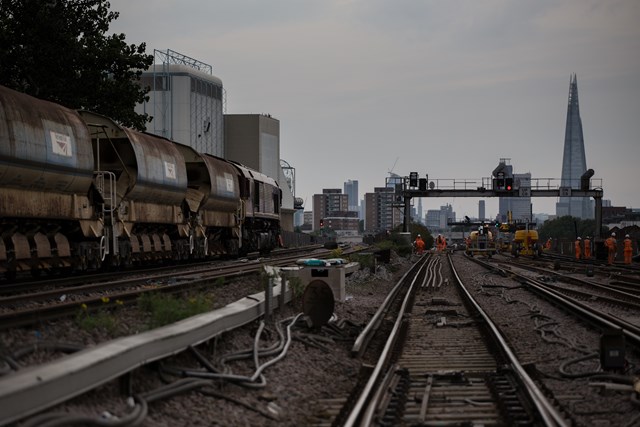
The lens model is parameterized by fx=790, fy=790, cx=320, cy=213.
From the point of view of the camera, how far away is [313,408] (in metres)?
8.04

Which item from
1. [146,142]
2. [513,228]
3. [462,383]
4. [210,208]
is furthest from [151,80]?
[462,383]

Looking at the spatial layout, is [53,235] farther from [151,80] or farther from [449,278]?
[151,80]

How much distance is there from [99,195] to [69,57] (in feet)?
47.4

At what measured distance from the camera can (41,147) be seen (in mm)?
16500

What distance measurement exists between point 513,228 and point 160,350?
84.2 m

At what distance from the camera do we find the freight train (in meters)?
16.0

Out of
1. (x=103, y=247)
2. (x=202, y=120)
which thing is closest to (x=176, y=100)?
(x=202, y=120)

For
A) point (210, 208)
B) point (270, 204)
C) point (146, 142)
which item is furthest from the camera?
point (270, 204)

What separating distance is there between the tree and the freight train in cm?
639

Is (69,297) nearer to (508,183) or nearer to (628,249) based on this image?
(628,249)

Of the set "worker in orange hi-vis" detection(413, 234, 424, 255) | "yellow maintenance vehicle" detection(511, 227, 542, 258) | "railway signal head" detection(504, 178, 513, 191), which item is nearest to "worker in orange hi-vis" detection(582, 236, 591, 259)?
"railway signal head" detection(504, 178, 513, 191)

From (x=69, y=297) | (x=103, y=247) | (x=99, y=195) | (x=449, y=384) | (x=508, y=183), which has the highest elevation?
(x=508, y=183)

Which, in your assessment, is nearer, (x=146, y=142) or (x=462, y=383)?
(x=462, y=383)

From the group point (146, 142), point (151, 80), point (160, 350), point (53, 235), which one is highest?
point (151, 80)
